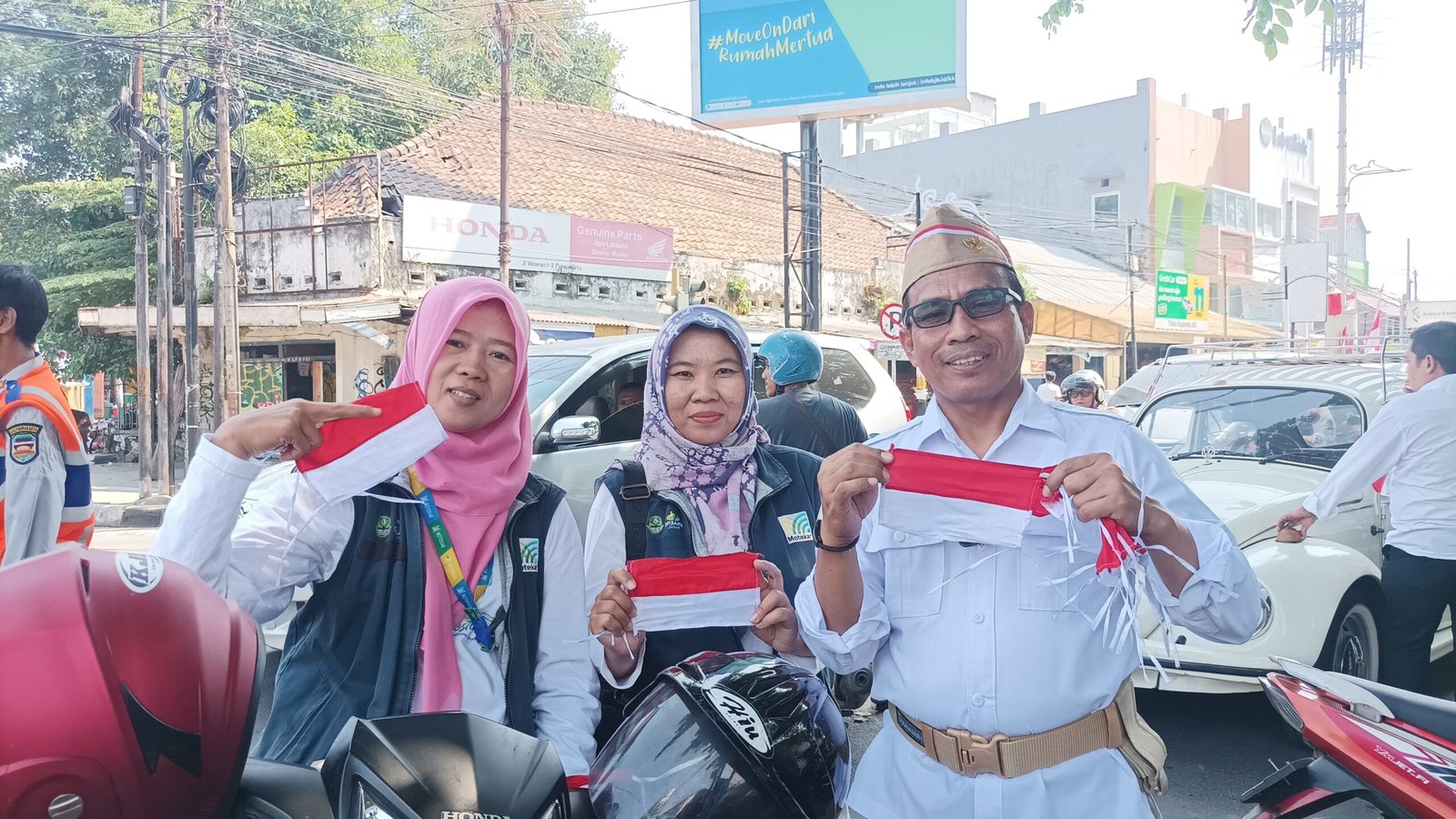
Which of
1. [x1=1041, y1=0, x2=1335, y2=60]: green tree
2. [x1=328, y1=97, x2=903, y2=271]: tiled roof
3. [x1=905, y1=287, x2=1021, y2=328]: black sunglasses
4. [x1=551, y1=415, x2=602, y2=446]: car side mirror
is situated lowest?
[x1=551, y1=415, x2=602, y2=446]: car side mirror

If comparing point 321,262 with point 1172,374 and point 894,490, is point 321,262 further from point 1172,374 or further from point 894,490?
point 894,490

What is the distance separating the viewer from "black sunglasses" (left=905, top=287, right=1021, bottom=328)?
1.85 m

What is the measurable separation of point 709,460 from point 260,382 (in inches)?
832

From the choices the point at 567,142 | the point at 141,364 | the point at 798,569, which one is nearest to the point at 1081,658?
the point at 798,569

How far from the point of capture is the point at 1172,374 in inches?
404

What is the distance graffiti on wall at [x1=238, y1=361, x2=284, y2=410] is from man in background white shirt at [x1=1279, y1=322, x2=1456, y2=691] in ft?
68.2

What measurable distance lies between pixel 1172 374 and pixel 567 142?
17.7m

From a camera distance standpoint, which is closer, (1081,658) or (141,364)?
(1081,658)

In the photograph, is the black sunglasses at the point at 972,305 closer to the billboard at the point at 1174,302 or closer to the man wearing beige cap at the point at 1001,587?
the man wearing beige cap at the point at 1001,587

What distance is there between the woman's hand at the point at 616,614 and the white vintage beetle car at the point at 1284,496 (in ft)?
8.31

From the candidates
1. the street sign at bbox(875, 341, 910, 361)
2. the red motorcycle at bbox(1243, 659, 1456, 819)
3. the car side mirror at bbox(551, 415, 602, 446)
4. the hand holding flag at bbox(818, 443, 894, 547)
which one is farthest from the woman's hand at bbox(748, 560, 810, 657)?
the street sign at bbox(875, 341, 910, 361)

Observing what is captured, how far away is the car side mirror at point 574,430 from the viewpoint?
18.7 ft

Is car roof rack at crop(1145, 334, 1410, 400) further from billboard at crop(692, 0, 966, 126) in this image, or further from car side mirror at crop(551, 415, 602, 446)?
billboard at crop(692, 0, 966, 126)

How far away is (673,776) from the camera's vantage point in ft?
5.45
